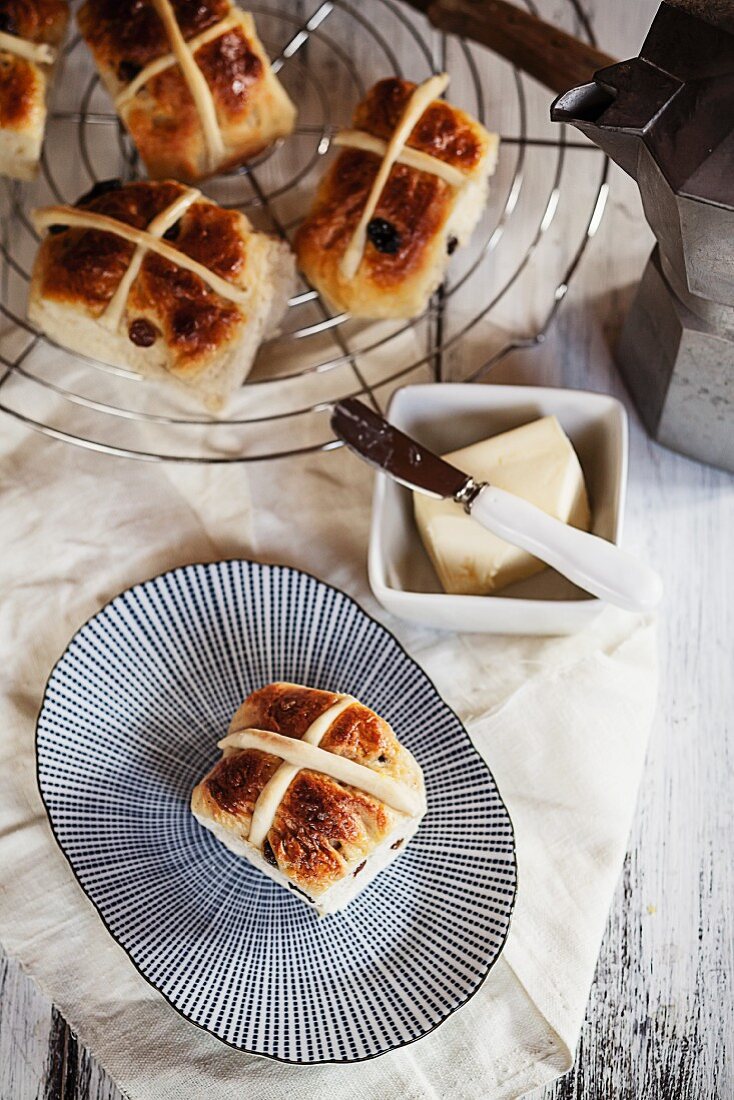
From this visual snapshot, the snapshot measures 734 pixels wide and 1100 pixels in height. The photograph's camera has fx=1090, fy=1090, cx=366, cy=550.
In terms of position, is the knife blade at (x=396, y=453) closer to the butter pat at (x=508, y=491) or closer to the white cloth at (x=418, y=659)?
the butter pat at (x=508, y=491)

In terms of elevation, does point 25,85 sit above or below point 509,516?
above

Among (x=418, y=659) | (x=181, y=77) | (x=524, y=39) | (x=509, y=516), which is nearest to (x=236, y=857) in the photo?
(x=418, y=659)

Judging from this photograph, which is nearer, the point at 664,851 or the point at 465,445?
the point at 664,851

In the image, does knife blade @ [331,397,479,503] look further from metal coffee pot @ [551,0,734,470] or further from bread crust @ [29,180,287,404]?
metal coffee pot @ [551,0,734,470]

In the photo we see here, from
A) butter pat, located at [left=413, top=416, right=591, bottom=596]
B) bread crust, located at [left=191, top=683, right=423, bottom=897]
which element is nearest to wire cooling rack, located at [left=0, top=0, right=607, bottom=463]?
butter pat, located at [left=413, top=416, right=591, bottom=596]

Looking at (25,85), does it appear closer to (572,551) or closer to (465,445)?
(465,445)
